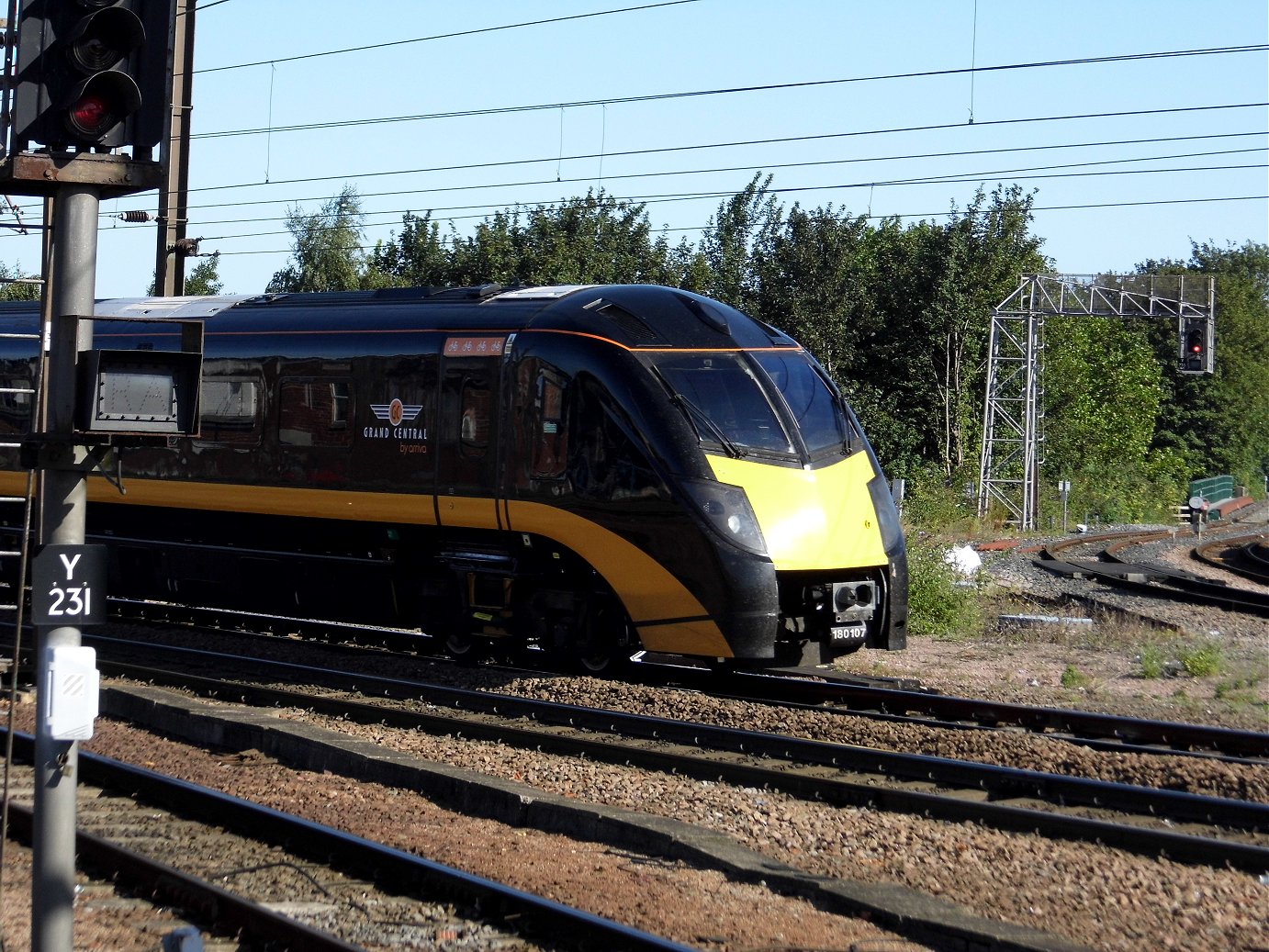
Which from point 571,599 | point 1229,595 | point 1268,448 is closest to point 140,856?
point 571,599

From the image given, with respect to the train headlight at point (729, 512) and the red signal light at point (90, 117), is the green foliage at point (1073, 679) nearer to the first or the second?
the train headlight at point (729, 512)

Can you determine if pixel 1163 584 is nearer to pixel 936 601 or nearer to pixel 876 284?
pixel 936 601

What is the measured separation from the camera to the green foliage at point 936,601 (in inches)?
694

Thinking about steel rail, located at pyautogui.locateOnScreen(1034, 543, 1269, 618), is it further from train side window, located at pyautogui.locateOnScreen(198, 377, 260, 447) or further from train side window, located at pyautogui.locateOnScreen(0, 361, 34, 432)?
train side window, located at pyautogui.locateOnScreen(0, 361, 34, 432)

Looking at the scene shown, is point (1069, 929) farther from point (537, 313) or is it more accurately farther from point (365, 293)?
point (365, 293)

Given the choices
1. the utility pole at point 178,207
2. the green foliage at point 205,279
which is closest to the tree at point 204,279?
the green foliage at point 205,279

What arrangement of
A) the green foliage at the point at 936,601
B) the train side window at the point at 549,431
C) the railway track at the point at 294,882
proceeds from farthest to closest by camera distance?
the green foliage at the point at 936,601
the train side window at the point at 549,431
the railway track at the point at 294,882

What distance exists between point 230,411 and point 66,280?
982 centimetres

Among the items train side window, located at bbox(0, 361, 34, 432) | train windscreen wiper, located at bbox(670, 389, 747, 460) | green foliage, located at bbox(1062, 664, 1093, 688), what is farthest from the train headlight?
train side window, located at bbox(0, 361, 34, 432)

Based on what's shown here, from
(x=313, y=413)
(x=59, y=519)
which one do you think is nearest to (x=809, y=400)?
(x=313, y=413)

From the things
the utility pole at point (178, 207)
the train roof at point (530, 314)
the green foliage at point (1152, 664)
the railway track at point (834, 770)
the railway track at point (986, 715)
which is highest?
the utility pole at point (178, 207)

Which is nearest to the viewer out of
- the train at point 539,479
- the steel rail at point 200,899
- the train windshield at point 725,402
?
the steel rail at point 200,899

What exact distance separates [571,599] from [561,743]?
2.51 m

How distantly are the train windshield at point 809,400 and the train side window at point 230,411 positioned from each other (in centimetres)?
528
